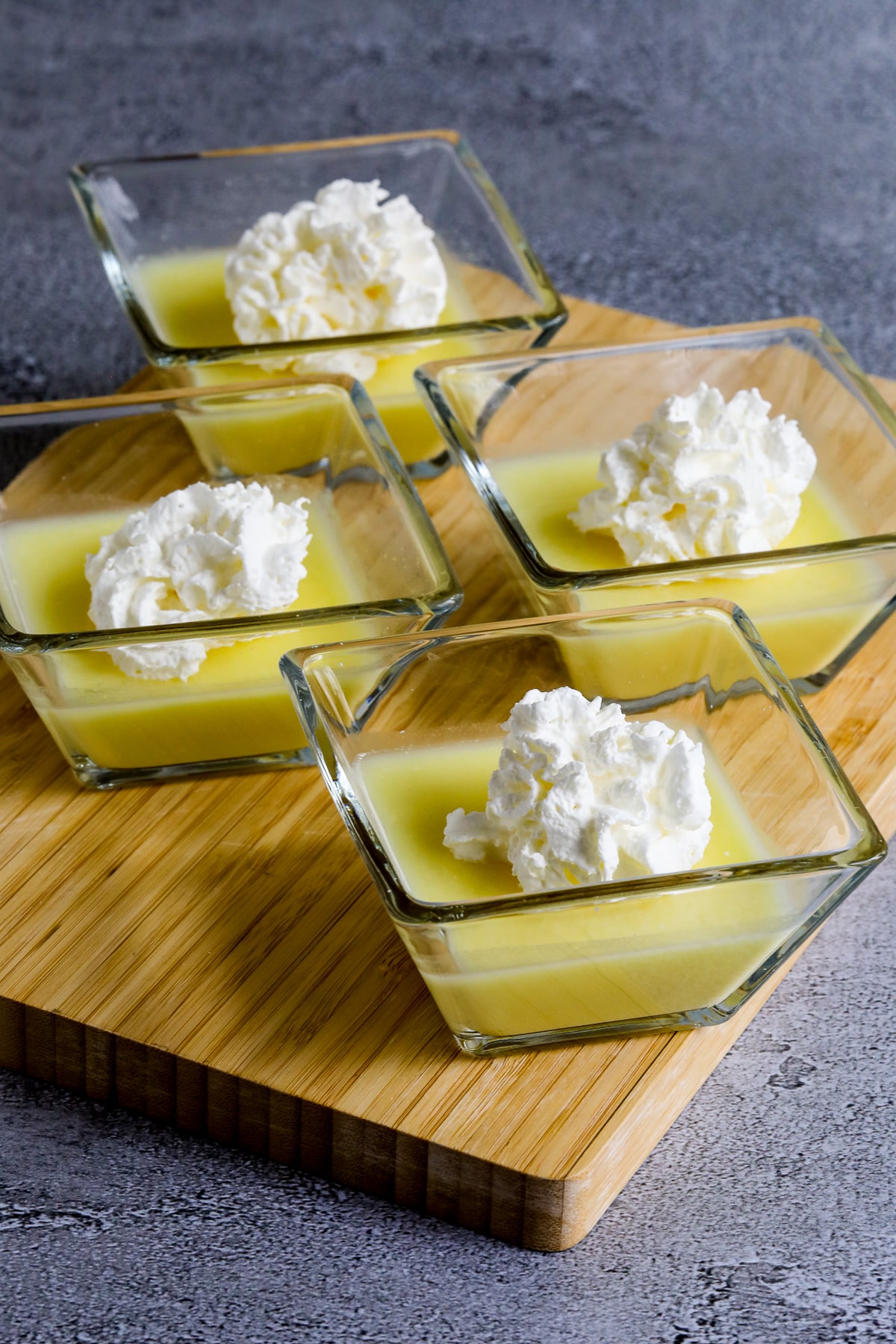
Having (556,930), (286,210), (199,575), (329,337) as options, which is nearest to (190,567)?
(199,575)

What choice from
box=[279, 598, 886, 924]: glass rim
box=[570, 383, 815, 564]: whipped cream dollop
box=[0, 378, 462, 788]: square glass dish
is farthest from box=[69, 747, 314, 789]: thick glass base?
box=[570, 383, 815, 564]: whipped cream dollop

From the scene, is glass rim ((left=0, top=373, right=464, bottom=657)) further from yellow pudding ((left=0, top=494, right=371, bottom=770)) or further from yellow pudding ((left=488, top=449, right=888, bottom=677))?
yellow pudding ((left=488, top=449, right=888, bottom=677))

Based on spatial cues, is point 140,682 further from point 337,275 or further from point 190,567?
point 337,275

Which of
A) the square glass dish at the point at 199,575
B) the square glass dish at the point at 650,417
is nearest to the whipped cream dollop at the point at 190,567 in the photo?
the square glass dish at the point at 199,575

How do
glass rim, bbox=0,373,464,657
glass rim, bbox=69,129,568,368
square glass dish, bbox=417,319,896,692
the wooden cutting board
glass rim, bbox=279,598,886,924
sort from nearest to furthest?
1. glass rim, bbox=279,598,886,924
2. the wooden cutting board
3. glass rim, bbox=0,373,464,657
4. square glass dish, bbox=417,319,896,692
5. glass rim, bbox=69,129,568,368

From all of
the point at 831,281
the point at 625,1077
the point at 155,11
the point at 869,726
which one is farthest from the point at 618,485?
the point at 155,11

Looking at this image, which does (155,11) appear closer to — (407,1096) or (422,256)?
(422,256)
